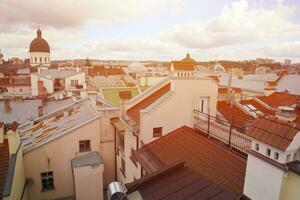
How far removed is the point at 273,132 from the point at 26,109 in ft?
88.6

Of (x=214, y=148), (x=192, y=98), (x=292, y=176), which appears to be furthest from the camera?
(x=192, y=98)

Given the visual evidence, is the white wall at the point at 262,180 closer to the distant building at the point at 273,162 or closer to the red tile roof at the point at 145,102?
the distant building at the point at 273,162

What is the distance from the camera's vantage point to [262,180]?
4.95 m

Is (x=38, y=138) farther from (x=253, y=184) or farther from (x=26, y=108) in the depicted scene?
(x=253, y=184)

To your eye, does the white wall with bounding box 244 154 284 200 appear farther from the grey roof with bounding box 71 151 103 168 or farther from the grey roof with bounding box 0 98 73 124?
the grey roof with bounding box 0 98 73 124

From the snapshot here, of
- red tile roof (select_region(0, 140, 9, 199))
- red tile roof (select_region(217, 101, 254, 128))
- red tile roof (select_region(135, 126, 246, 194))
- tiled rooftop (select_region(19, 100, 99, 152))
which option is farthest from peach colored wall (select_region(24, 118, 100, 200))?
red tile roof (select_region(217, 101, 254, 128))

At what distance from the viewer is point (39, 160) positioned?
1712cm

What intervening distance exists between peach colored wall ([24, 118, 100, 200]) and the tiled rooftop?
0.46m

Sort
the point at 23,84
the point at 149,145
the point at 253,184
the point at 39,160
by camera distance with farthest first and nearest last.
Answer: the point at 23,84 < the point at 39,160 < the point at 149,145 < the point at 253,184

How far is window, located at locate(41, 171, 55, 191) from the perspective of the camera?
57.8 feet

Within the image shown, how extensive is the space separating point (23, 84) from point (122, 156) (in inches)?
2306

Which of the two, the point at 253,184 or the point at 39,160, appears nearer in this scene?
the point at 253,184

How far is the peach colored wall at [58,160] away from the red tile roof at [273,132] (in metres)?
15.3

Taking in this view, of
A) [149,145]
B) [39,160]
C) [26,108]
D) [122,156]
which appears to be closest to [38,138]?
[39,160]
